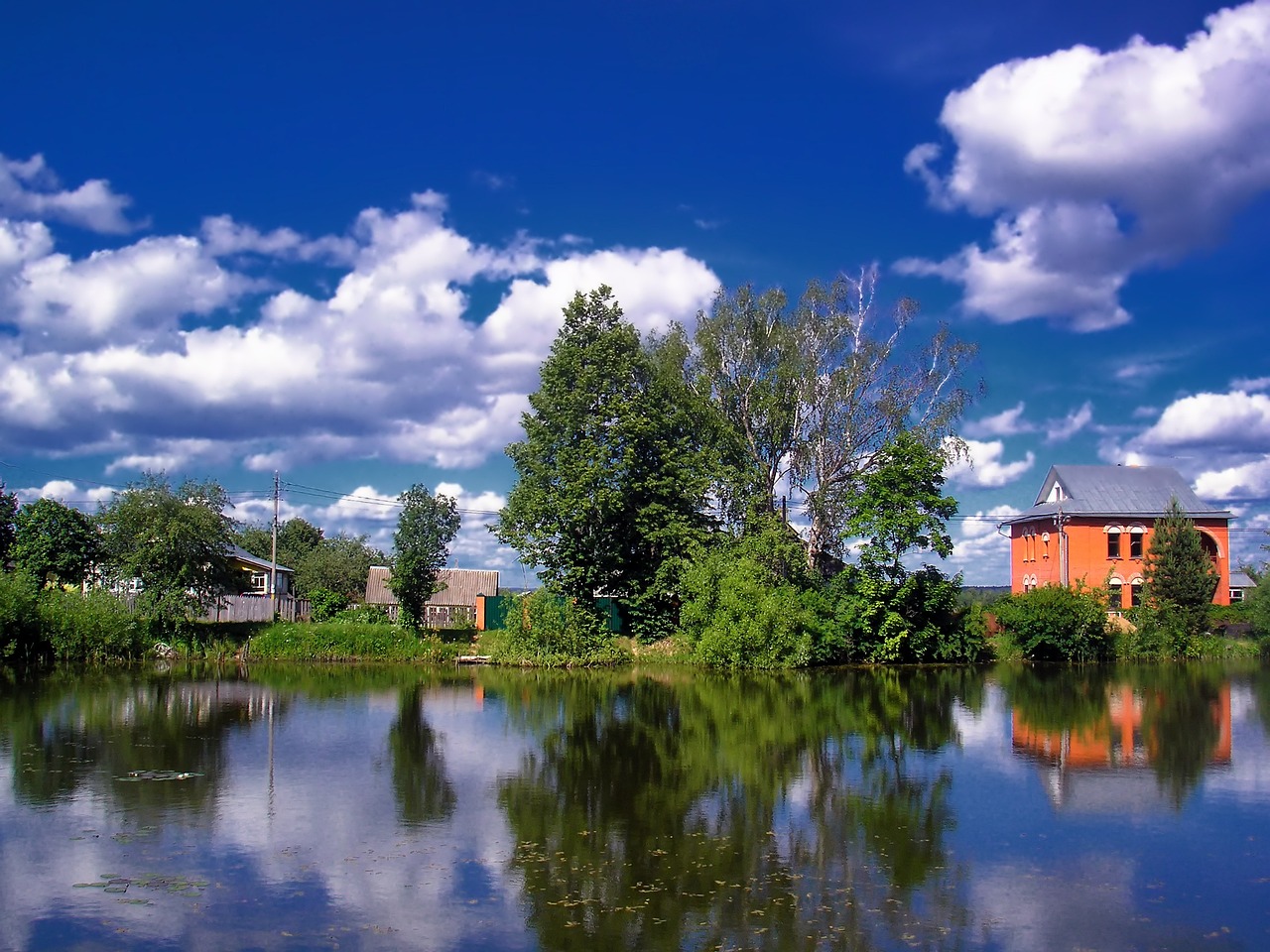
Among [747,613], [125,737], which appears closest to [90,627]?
[125,737]

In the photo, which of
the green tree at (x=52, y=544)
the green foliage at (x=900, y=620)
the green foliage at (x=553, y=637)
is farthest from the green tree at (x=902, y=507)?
the green tree at (x=52, y=544)

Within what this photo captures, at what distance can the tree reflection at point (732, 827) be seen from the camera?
9211 millimetres

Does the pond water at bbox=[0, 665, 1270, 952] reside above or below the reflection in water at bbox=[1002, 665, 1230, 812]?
above

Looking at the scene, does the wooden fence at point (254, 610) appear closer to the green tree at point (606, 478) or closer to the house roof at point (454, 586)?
the house roof at point (454, 586)

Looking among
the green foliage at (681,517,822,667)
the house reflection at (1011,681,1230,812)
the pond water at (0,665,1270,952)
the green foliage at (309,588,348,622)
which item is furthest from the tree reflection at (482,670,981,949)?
the green foliage at (309,588,348,622)

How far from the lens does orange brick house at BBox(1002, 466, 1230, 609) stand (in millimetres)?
50438

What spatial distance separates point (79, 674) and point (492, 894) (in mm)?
28572

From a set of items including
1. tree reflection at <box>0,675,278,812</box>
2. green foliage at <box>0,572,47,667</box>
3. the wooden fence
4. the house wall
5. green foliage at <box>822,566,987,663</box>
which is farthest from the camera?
the house wall

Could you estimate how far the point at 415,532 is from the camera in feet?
135

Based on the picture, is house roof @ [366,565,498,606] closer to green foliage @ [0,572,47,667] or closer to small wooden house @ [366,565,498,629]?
small wooden house @ [366,565,498,629]

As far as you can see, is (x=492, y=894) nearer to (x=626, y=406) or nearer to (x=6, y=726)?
(x=6, y=726)

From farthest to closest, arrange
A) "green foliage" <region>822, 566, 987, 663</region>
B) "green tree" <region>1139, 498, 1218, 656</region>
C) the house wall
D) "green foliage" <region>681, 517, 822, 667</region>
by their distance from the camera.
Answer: the house wall
"green tree" <region>1139, 498, 1218, 656</region>
"green foliage" <region>822, 566, 987, 663</region>
"green foliage" <region>681, 517, 822, 667</region>

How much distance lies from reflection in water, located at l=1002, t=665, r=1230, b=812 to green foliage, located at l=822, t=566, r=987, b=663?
517 cm

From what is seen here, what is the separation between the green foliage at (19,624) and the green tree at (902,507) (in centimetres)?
2980
